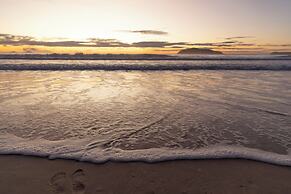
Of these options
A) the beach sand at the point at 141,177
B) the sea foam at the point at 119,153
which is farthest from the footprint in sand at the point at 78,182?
the sea foam at the point at 119,153

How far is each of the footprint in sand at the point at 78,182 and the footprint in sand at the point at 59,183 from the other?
99mm

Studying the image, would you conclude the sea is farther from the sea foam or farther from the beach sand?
the beach sand

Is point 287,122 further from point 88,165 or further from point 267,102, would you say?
point 88,165

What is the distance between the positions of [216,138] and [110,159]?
1848 millimetres

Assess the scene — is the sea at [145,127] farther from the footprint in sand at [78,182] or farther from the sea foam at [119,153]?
the footprint in sand at [78,182]

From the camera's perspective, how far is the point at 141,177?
3.32m

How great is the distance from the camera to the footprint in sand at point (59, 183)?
9.82 feet

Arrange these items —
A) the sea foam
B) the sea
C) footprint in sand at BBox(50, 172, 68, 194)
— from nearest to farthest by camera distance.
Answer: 1. footprint in sand at BBox(50, 172, 68, 194)
2. the sea foam
3. the sea

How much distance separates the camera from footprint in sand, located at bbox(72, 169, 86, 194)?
3.01 metres

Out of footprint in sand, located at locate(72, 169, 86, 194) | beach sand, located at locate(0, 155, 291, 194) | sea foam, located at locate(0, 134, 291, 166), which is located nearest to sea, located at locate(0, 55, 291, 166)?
sea foam, located at locate(0, 134, 291, 166)

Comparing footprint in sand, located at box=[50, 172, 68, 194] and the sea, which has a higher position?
footprint in sand, located at box=[50, 172, 68, 194]

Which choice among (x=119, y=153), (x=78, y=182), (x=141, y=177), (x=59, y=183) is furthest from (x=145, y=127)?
(x=59, y=183)

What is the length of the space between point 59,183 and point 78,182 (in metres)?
0.21

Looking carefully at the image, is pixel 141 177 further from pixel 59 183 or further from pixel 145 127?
pixel 145 127
